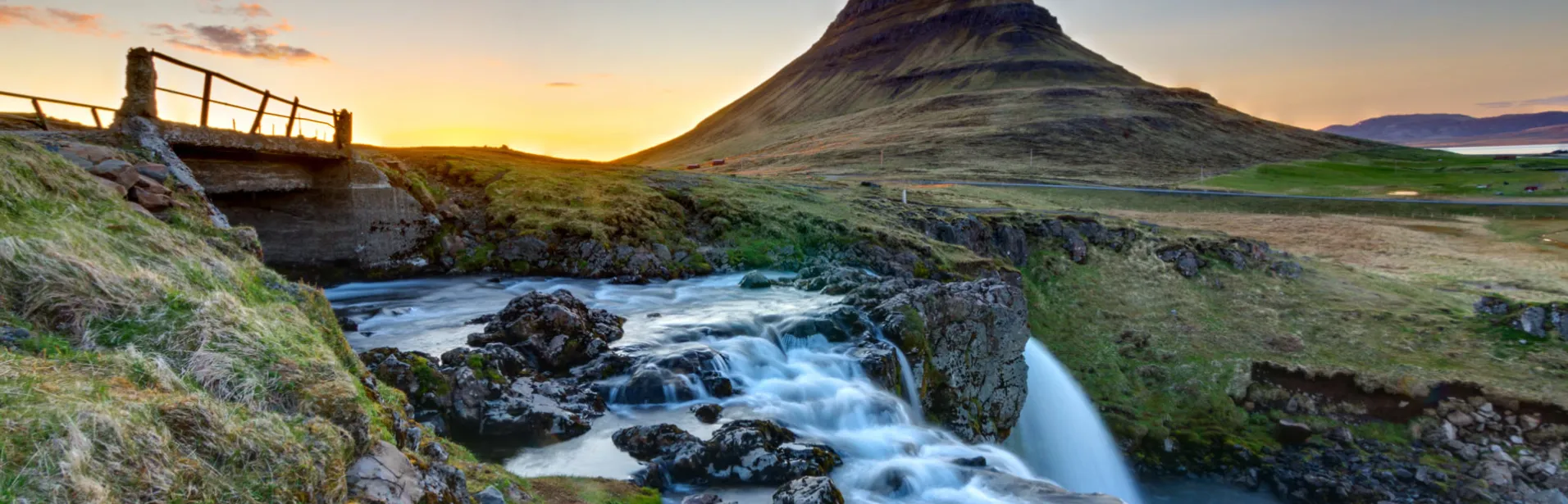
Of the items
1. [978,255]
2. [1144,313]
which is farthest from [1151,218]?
[978,255]

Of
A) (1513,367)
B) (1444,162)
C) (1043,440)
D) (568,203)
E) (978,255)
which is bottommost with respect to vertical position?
(1043,440)

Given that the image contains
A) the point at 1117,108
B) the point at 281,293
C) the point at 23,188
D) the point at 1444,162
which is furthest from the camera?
the point at 1117,108

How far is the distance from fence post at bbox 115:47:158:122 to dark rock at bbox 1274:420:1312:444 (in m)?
36.7

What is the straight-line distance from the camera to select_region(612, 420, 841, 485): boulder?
39.0 feet

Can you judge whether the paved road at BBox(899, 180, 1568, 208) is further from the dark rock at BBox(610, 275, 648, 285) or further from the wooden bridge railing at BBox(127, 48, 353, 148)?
the wooden bridge railing at BBox(127, 48, 353, 148)

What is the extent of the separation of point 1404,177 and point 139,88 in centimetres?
14699

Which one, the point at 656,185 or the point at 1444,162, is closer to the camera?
the point at 656,185

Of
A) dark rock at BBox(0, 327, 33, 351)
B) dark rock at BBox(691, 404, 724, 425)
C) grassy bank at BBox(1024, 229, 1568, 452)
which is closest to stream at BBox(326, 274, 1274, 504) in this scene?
dark rock at BBox(691, 404, 724, 425)

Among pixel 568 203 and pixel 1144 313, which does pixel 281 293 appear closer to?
pixel 568 203

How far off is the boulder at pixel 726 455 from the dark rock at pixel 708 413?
1302 mm

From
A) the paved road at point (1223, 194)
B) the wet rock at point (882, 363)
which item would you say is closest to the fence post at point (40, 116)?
the wet rock at point (882, 363)

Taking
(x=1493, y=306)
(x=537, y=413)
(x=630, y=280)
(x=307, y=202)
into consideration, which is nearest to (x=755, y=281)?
(x=630, y=280)

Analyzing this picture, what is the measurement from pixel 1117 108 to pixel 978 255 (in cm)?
14922

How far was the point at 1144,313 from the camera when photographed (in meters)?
37.7
